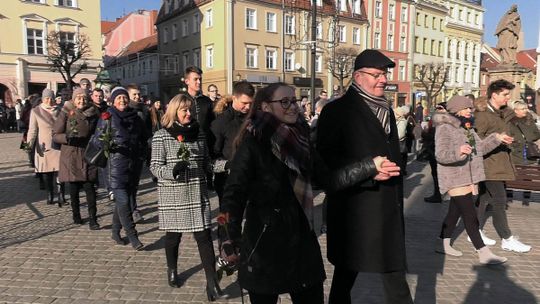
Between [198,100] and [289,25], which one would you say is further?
[289,25]

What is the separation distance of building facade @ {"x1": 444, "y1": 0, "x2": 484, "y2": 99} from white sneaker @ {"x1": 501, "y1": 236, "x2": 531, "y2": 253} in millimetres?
56948

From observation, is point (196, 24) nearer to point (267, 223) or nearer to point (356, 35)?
point (356, 35)

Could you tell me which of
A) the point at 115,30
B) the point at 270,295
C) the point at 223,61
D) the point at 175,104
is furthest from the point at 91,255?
the point at 115,30

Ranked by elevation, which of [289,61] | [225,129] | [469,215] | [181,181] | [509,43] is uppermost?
[289,61]

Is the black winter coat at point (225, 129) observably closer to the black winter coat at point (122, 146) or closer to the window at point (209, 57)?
the black winter coat at point (122, 146)

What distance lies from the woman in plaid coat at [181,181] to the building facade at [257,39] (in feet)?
105

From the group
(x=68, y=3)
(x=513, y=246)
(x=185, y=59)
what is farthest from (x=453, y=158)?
(x=185, y=59)

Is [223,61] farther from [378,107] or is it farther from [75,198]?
[378,107]

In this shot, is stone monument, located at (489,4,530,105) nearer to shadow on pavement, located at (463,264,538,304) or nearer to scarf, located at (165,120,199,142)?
shadow on pavement, located at (463,264,538,304)

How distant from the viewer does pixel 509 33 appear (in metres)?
15.7

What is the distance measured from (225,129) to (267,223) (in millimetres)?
2465

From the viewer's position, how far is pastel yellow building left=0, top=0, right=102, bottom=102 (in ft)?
113

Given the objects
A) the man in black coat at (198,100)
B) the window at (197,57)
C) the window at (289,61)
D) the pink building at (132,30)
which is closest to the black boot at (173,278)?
the man in black coat at (198,100)

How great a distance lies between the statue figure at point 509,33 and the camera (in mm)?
15664
